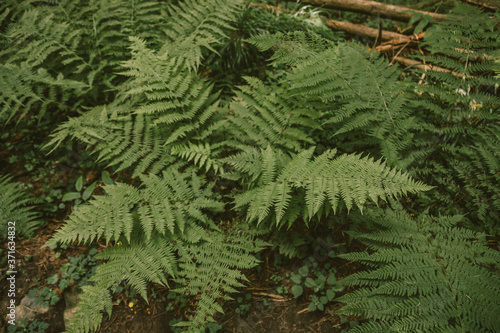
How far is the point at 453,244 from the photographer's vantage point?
2305mm

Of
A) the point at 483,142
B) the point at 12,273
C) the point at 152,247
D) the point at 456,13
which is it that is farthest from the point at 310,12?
the point at 12,273

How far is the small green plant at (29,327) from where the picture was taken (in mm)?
2650

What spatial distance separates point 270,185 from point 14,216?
9.85 feet

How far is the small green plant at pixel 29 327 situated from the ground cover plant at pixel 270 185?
0.02 m

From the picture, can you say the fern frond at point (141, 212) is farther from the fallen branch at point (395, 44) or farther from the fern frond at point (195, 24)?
the fallen branch at point (395, 44)

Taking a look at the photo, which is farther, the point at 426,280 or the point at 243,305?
the point at 243,305

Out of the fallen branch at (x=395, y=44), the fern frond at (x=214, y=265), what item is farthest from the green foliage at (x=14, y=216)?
the fallen branch at (x=395, y=44)

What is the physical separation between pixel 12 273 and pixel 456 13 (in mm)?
5831

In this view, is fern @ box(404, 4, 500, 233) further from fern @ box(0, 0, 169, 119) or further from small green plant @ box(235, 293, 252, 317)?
fern @ box(0, 0, 169, 119)

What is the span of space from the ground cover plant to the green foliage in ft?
0.06

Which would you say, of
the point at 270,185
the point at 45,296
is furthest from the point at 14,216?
the point at 270,185

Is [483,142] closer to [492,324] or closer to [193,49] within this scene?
[492,324]

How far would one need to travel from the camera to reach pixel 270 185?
7.64ft

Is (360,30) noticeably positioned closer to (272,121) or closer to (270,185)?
(272,121)
